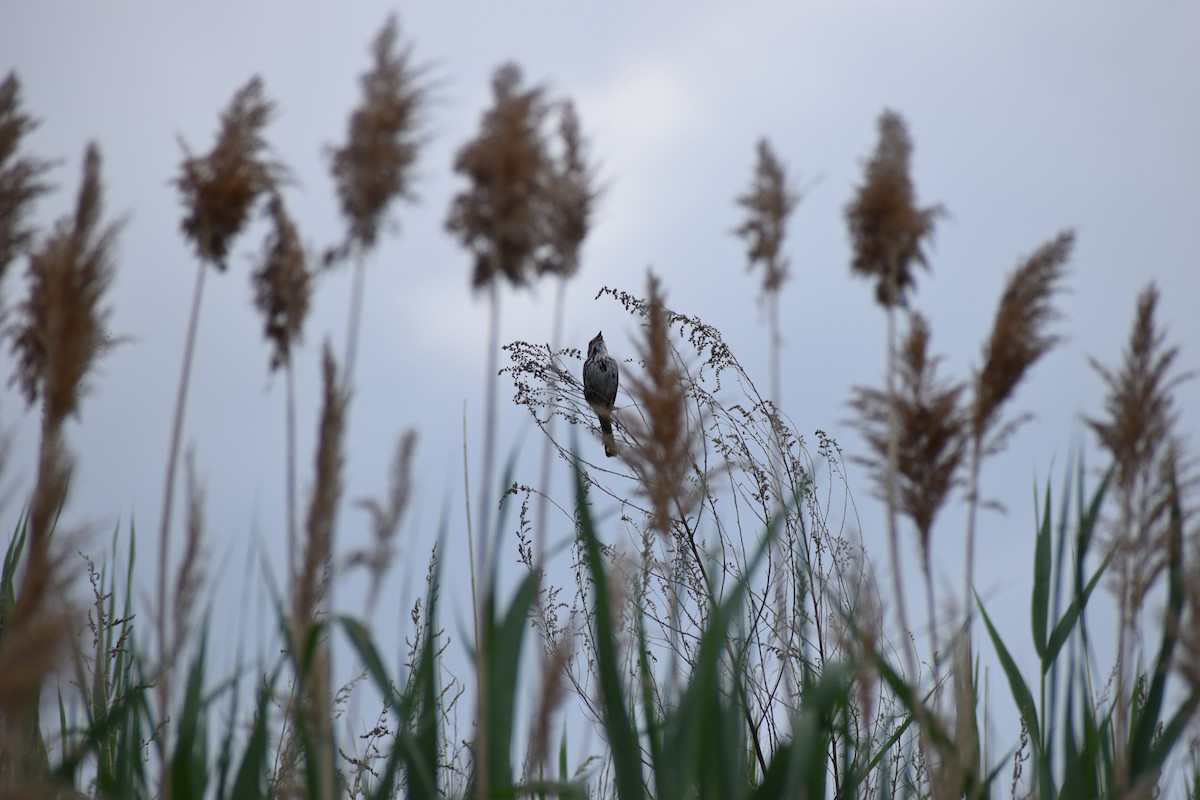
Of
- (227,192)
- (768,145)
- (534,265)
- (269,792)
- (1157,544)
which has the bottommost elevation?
(269,792)

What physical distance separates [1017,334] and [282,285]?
1.44 m

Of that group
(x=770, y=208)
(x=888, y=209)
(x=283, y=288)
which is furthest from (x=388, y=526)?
(x=770, y=208)

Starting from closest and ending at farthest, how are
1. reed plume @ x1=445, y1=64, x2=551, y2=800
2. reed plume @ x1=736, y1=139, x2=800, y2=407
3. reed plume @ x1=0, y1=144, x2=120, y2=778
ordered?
reed plume @ x1=0, y1=144, x2=120, y2=778 → reed plume @ x1=445, y1=64, x2=551, y2=800 → reed plume @ x1=736, y1=139, x2=800, y2=407

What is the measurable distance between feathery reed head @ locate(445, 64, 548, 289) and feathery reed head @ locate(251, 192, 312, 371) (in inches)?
11.5

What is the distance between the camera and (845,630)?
2.82 m

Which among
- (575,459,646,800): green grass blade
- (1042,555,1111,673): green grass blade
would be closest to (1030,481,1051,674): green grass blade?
(1042,555,1111,673): green grass blade

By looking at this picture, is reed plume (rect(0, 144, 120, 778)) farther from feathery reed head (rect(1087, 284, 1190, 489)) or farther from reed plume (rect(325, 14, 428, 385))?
feathery reed head (rect(1087, 284, 1190, 489))

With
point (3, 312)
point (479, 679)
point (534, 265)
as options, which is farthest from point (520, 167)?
point (3, 312)

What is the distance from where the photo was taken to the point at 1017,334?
2275 mm

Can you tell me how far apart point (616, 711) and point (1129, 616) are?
1.14 metres

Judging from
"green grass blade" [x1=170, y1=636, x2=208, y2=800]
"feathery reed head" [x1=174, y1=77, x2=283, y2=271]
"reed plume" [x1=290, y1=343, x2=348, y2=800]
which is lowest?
"green grass blade" [x1=170, y1=636, x2=208, y2=800]

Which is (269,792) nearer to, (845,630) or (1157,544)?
(845,630)

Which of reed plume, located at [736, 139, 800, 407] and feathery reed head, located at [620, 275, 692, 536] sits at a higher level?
reed plume, located at [736, 139, 800, 407]

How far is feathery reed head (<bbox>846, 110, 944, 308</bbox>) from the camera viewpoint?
260 centimetres
